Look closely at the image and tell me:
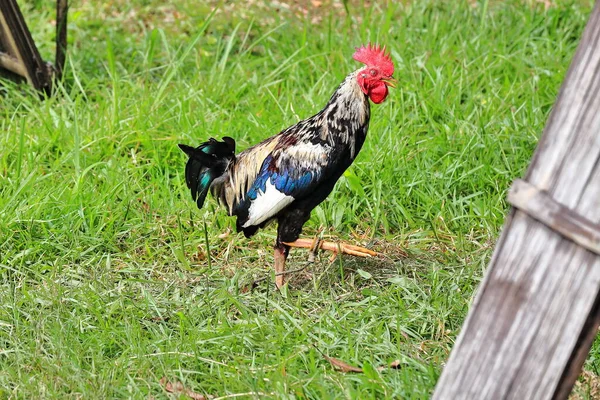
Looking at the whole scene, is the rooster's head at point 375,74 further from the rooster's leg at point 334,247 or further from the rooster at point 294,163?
the rooster's leg at point 334,247

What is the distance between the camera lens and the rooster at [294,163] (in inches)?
136

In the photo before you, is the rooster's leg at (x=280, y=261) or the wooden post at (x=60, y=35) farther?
the wooden post at (x=60, y=35)

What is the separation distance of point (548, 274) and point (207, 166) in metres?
1.99

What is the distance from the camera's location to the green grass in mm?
3139

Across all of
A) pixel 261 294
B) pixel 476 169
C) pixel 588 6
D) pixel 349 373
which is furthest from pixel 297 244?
pixel 588 6

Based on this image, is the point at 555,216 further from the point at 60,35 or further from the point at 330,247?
the point at 60,35

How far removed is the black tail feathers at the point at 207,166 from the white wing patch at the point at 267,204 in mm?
253

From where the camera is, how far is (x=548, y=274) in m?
2.00

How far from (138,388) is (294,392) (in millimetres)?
548

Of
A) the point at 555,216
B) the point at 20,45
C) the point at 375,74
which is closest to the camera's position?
the point at 555,216

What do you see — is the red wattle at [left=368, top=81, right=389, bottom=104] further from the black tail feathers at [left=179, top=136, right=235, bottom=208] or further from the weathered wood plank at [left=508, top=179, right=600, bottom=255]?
the weathered wood plank at [left=508, top=179, right=600, bottom=255]

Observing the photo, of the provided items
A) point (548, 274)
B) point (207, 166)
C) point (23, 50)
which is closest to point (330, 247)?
point (207, 166)

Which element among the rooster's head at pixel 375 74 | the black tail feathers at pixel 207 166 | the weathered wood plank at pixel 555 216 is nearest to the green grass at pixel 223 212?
the black tail feathers at pixel 207 166

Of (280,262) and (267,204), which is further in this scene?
(280,262)
